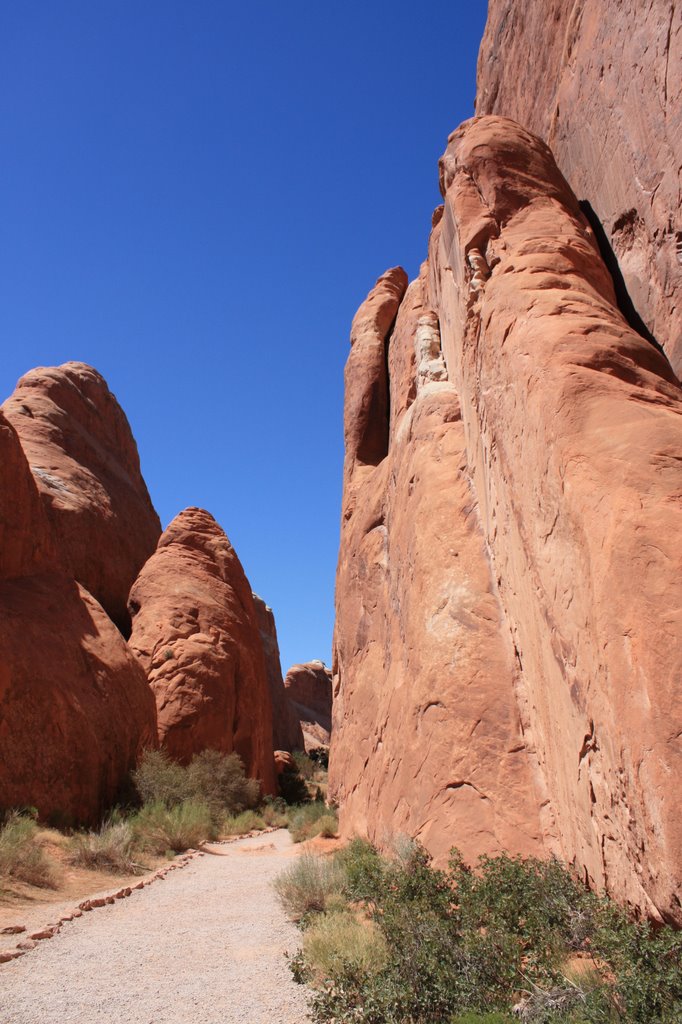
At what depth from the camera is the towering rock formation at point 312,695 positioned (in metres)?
53.8

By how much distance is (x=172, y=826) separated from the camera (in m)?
13.8

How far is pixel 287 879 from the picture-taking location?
8133mm

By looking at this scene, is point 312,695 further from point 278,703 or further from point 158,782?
point 158,782

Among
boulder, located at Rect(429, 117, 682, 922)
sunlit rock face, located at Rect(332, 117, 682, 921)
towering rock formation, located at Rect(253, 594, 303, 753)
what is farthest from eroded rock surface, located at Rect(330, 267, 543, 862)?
towering rock formation, located at Rect(253, 594, 303, 753)

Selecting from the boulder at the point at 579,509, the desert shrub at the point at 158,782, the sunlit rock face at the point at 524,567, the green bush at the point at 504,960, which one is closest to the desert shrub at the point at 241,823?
the desert shrub at the point at 158,782

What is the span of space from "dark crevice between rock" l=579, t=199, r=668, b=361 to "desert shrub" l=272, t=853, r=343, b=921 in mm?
7202

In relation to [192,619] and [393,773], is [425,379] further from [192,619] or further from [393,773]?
[192,619]

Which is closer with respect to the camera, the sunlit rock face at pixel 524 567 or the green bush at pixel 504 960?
the green bush at pixel 504 960

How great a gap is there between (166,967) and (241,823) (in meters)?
12.4

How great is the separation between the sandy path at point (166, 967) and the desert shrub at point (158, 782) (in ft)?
22.2

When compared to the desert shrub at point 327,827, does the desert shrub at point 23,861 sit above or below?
above

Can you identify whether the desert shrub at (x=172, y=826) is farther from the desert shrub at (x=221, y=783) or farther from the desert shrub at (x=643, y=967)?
the desert shrub at (x=643, y=967)

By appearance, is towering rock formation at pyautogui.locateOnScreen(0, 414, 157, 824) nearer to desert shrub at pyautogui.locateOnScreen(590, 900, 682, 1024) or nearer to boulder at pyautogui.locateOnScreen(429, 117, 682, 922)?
boulder at pyautogui.locateOnScreen(429, 117, 682, 922)

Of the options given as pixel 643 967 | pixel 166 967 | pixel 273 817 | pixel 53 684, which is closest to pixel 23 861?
pixel 166 967
